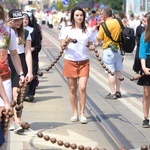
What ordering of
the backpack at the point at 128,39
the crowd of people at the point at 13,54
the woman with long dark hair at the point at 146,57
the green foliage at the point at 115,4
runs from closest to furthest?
the crowd of people at the point at 13,54 → the woman with long dark hair at the point at 146,57 → the backpack at the point at 128,39 → the green foliage at the point at 115,4

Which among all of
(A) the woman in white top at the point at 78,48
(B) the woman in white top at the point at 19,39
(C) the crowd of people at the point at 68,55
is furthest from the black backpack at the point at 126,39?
(B) the woman in white top at the point at 19,39

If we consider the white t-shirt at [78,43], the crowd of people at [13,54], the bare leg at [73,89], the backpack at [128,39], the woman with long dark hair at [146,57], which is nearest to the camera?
the crowd of people at [13,54]

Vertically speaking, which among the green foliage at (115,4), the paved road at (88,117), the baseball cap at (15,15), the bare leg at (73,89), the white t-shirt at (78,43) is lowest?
the green foliage at (115,4)

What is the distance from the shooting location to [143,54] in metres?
8.41

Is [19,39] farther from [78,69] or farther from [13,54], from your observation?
[13,54]

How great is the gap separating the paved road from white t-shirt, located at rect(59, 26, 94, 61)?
1.07m

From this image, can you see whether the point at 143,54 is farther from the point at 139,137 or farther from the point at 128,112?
the point at 128,112

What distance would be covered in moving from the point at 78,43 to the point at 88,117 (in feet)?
4.66

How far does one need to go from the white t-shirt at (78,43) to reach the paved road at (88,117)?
3.51 ft

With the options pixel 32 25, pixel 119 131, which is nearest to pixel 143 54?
pixel 119 131

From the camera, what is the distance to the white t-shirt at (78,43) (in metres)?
8.88

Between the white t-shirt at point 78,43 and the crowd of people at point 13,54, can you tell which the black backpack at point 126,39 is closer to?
the crowd of people at point 13,54

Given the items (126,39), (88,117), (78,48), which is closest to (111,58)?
(126,39)

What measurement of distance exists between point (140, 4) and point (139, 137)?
24.5m
